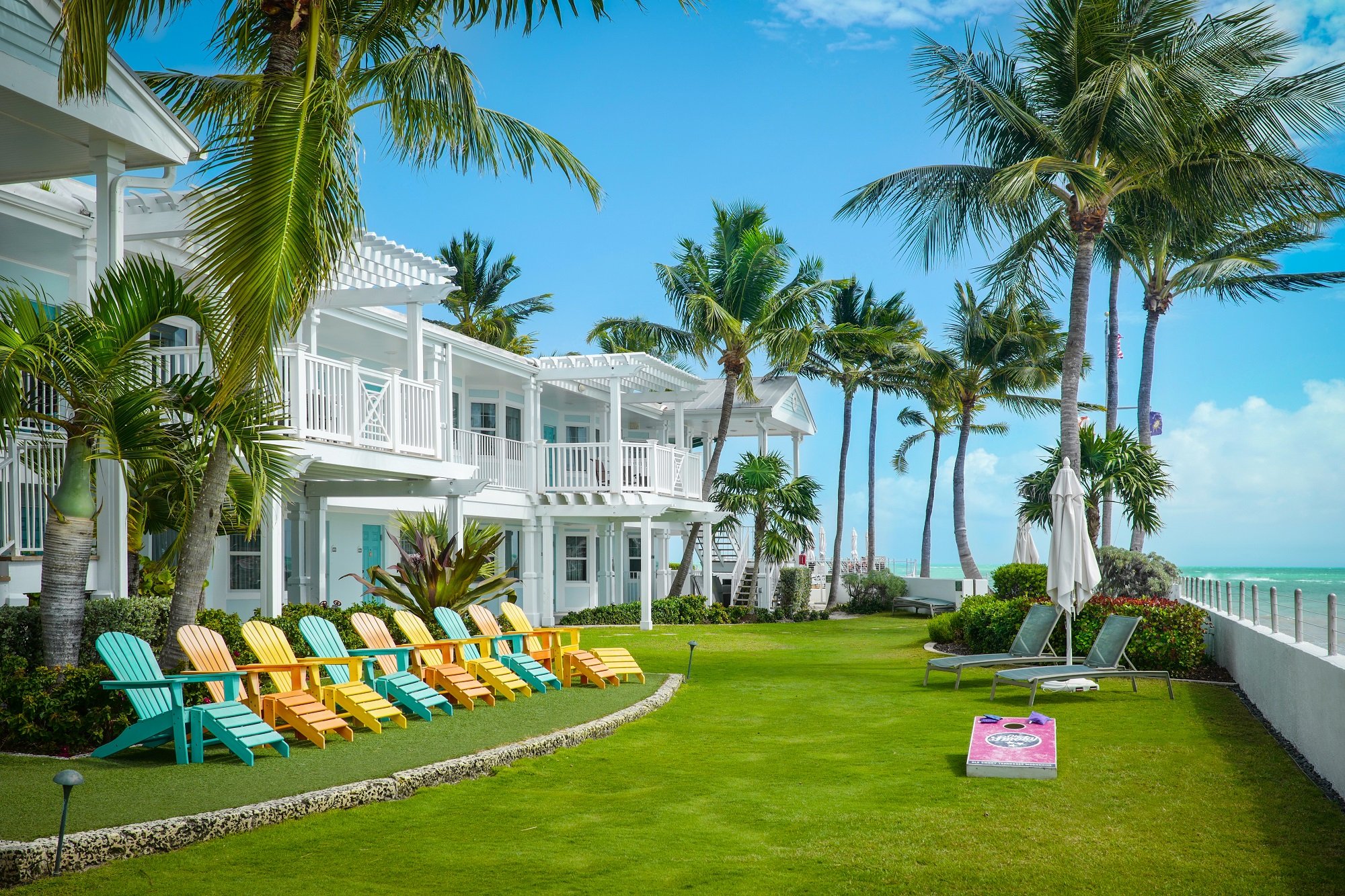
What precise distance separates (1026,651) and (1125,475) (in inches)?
291

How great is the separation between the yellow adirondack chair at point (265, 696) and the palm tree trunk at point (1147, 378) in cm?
1901

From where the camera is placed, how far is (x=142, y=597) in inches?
379

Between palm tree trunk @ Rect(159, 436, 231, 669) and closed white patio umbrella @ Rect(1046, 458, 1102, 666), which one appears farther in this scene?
closed white patio umbrella @ Rect(1046, 458, 1102, 666)

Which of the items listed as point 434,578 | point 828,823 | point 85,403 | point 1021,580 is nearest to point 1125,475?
point 1021,580

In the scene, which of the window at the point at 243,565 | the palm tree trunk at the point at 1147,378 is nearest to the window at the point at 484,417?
the window at the point at 243,565

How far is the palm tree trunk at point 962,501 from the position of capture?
104ft

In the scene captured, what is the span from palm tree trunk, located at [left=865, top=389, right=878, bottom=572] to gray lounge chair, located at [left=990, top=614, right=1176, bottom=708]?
2208 cm

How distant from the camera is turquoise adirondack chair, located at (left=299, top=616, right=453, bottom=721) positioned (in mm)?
10156

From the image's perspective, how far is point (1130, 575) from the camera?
18094 millimetres

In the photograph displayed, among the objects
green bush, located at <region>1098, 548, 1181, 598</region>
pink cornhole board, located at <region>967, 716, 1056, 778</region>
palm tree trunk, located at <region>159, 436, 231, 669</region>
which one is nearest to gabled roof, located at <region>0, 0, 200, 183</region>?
palm tree trunk, located at <region>159, 436, 231, 669</region>

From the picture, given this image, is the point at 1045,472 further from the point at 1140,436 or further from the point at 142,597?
the point at 142,597

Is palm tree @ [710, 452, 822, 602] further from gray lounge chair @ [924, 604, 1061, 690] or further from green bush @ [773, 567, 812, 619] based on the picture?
gray lounge chair @ [924, 604, 1061, 690]

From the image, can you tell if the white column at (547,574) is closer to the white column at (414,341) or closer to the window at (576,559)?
the window at (576,559)

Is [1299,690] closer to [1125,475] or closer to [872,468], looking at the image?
[1125,475]
